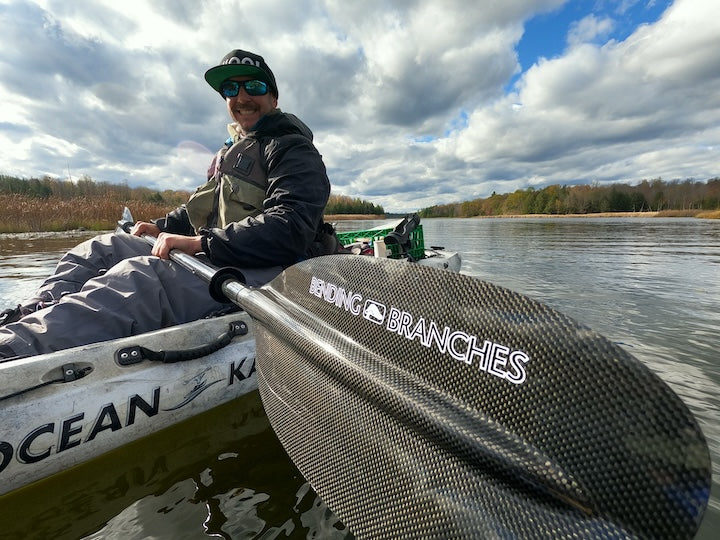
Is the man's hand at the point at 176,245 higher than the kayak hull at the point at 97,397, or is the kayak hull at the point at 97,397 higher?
the man's hand at the point at 176,245

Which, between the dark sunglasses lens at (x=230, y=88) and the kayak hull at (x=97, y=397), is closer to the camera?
the kayak hull at (x=97, y=397)

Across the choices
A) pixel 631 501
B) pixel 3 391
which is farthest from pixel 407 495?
pixel 3 391

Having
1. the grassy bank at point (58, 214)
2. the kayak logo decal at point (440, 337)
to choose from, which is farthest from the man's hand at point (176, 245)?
the grassy bank at point (58, 214)

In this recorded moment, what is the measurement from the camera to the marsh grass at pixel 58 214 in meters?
15.1

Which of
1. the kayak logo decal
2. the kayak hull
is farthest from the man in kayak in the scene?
the kayak logo decal

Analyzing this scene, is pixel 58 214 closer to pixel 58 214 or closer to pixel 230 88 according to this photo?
pixel 58 214

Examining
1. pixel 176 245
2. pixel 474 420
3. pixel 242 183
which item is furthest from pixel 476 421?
pixel 242 183

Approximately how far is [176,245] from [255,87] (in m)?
1.45

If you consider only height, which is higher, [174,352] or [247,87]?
[247,87]

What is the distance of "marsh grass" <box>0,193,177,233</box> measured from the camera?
1507cm

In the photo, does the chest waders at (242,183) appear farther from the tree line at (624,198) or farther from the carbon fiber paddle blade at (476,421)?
the tree line at (624,198)

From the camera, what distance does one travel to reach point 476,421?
111 centimetres

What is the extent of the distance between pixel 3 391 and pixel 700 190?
301ft

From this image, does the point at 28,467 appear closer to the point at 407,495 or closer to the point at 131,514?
the point at 131,514
